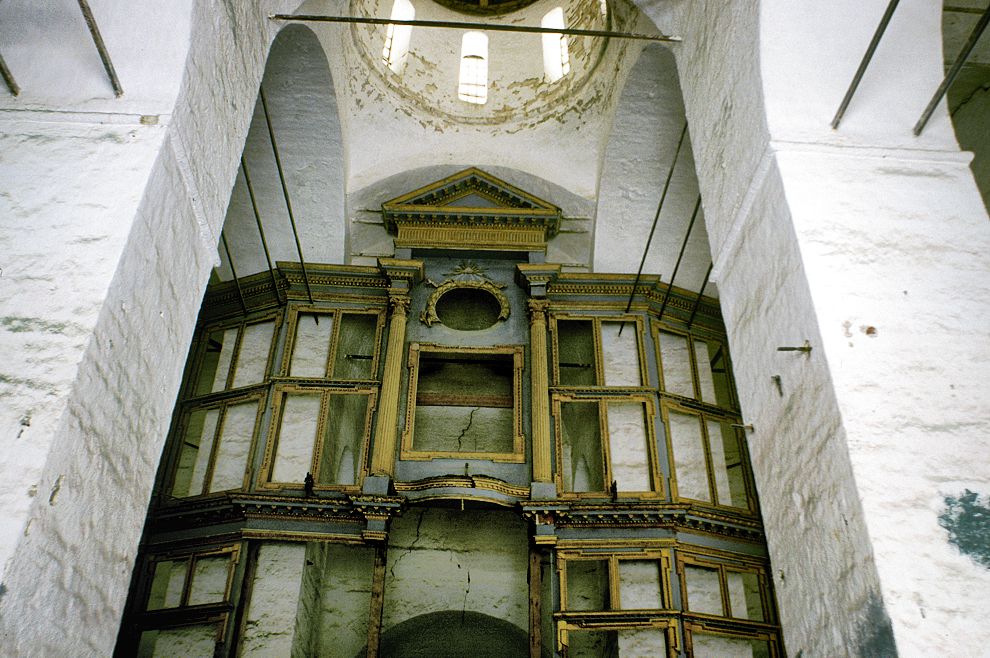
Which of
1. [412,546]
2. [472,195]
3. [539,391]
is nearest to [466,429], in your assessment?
[539,391]

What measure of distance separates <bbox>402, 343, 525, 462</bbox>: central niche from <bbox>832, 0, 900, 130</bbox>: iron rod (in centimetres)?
584

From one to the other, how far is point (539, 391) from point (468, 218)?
275 cm

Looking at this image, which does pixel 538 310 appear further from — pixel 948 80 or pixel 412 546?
pixel 948 80

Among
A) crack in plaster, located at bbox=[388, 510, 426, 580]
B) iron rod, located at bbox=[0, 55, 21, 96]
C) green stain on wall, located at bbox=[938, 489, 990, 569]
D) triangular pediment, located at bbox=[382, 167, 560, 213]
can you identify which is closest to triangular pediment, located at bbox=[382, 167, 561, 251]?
triangular pediment, located at bbox=[382, 167, 560, 213]

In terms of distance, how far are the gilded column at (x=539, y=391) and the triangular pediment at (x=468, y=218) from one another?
1.08m

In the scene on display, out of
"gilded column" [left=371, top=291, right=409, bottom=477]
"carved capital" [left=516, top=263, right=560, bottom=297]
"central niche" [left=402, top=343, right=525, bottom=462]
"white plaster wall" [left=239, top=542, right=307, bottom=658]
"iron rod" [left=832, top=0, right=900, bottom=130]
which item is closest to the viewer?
"iron rod" [left=832, top=0, right=900, bottom=130]

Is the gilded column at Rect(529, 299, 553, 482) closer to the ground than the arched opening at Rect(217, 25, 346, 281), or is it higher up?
closer to the ground

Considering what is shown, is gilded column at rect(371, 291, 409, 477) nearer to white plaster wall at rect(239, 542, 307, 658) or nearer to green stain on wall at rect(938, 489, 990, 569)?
white plaster wall at rect(239, 542, 307, 658)

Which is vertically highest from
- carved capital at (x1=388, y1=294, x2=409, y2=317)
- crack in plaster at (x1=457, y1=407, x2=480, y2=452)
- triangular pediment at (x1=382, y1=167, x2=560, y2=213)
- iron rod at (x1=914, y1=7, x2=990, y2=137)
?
triangular pediment at (x1=382, y1=167, x2=560, y2=213)

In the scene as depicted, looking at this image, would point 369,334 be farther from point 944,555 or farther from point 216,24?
point 944,555

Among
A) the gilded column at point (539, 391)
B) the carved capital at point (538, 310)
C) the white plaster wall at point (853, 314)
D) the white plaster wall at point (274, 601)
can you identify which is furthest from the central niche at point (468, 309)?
the white plaster wall at point (853, 314)

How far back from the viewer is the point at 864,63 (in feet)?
15.9

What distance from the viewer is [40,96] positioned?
493cm

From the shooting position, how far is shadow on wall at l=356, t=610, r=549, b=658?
9695 mm
